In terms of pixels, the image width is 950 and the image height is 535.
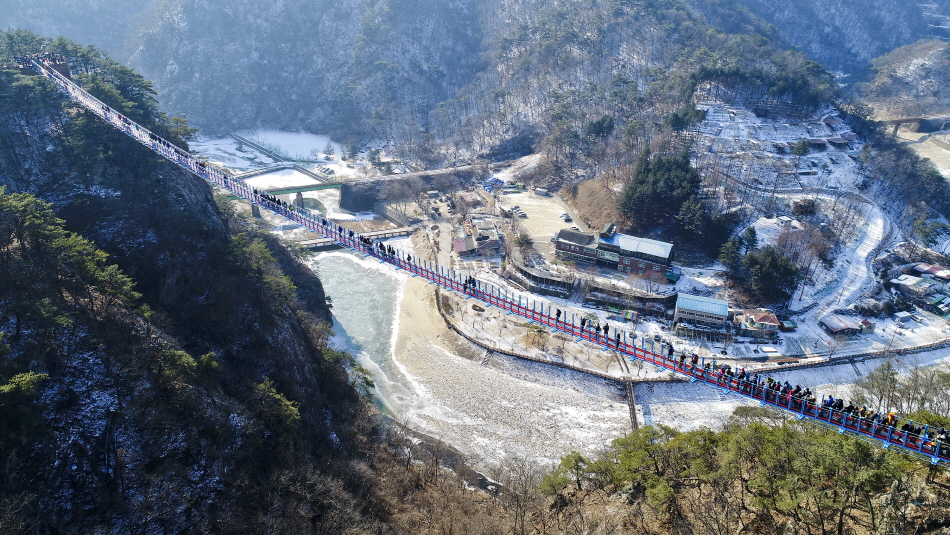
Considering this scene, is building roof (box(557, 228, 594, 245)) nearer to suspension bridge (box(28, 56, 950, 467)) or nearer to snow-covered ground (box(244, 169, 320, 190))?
suspension bridge (box(28, 56, 950, 467))

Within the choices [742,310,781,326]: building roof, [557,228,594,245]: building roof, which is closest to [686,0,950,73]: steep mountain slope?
[557,228,594,245]: building roof

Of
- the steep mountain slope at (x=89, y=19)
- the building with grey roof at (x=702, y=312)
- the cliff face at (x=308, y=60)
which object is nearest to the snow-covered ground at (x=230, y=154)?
the cliff face at (x=308, y=60)

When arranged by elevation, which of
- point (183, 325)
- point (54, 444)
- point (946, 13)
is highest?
point (946, 13)

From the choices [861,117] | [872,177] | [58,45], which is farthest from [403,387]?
[861,117]

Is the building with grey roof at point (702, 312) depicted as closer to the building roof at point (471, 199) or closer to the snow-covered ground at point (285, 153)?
the building roof at point (471, 199)

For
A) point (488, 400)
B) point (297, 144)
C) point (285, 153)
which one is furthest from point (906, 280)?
point (297, 144)

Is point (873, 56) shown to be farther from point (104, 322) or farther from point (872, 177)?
point (104, 322)
